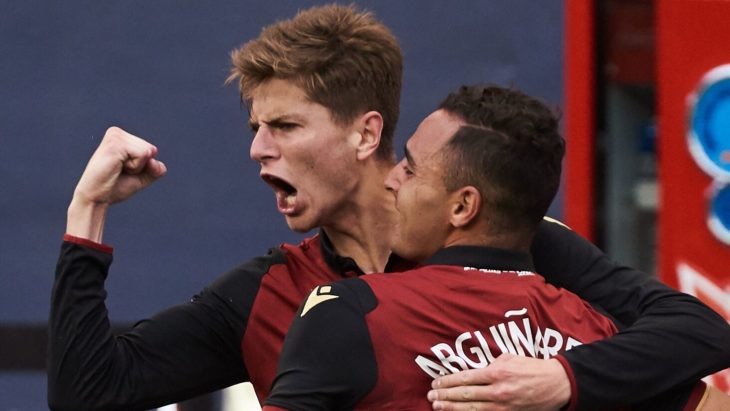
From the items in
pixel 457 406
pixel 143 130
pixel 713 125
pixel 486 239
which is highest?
pixel 143 130

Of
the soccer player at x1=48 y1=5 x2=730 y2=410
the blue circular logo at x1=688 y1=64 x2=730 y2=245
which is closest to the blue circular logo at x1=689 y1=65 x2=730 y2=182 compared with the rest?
the blue circular logo at x1=688 y1=64 x2=730 y2=245

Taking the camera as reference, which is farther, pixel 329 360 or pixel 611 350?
pixel 611 350

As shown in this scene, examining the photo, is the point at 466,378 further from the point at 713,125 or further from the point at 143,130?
the point at 143,130

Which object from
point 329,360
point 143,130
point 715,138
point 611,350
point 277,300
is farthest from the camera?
point 143,130

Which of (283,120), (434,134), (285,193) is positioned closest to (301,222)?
(285,193)

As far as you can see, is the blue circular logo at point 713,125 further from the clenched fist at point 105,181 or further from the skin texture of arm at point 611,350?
the clenched fist at point 105,181

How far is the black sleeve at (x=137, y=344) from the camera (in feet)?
8.13

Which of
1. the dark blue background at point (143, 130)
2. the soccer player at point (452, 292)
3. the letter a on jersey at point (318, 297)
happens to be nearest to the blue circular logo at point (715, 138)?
the dark blue background at point (143, 130)

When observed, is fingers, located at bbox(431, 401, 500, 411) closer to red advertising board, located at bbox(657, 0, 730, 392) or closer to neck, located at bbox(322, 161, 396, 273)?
neck, located at bbox(322, 161, 396, 273)

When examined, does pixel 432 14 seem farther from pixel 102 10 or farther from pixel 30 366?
pixel 30 366

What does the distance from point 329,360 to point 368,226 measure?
2.72ft

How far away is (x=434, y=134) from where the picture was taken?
7.77ft

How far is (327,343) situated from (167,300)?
241 cm

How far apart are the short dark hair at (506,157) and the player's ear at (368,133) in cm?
52
